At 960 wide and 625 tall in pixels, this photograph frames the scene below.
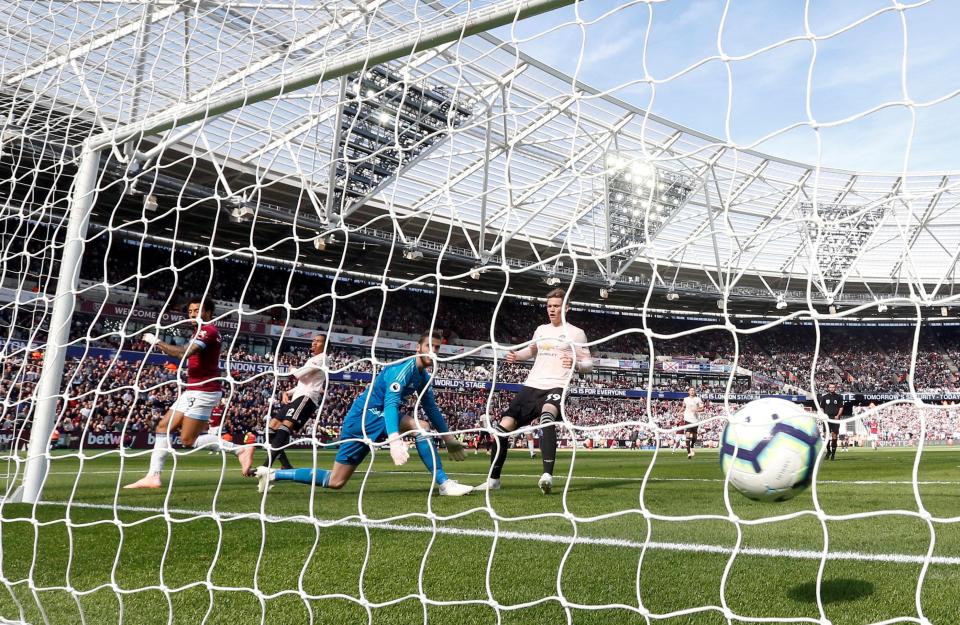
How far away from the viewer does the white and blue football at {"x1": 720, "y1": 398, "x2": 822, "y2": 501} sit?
249 cm

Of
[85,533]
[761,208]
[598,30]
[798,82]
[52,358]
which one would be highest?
[761,208]

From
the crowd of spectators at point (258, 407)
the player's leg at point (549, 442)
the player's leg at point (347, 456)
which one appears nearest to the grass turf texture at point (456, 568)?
the player's leg at point (347, 456)

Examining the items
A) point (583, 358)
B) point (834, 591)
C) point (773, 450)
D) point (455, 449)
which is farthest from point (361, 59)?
point (834, 591)

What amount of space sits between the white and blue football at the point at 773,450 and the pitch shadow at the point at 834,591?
1.07 feet

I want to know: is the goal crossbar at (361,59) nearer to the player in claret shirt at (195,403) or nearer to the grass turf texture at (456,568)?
the player in claret shirt at (195,403)

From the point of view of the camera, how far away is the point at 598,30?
3.19m

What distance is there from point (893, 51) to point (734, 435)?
137cm

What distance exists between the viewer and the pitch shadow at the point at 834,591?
2.35m

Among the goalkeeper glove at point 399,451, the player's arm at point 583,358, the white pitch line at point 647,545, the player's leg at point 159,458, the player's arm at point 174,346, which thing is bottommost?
the player's leg at point 159,458

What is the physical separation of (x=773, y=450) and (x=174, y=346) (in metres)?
4.07

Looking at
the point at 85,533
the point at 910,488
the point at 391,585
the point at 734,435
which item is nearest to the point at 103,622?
the point at 391,585

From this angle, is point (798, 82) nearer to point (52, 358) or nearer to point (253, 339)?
point (52, 358)

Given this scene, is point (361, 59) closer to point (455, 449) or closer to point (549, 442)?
point (455, 449)

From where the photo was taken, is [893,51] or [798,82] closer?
[893,51]
